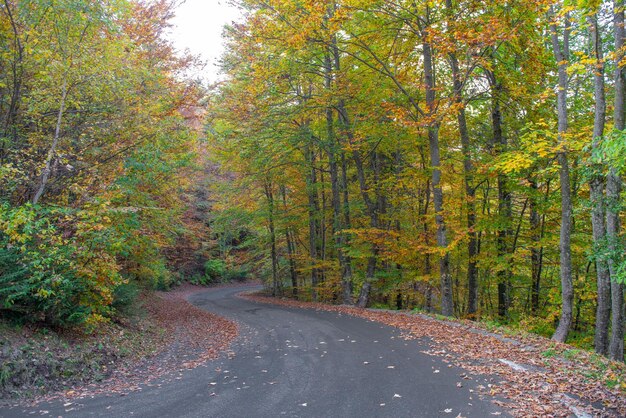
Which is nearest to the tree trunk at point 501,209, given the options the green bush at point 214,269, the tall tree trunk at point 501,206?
the tall tree trunk at point 501,206

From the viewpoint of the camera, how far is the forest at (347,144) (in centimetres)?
752

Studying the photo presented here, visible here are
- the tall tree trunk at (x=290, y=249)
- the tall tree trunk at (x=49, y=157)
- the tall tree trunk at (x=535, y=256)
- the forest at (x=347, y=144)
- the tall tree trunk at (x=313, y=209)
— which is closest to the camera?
the tall tree trunk at (x=49, y=157)

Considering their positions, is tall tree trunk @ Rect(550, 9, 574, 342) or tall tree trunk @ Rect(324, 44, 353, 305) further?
tall tree trunk @ Rect(324, 44, 353, 305)

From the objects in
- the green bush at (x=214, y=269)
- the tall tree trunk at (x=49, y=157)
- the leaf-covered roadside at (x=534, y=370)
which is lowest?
the green bush at (x=214, y=269)

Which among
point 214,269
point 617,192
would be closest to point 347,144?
point 617,192

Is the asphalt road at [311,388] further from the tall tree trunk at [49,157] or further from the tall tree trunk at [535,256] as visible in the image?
the tall tree trunk at [535,256]

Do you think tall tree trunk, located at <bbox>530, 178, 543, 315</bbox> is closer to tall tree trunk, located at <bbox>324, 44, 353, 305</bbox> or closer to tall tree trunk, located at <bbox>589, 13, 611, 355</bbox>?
tall tree trunk, located at <bbox>589, 13, 611, 355</bbox>

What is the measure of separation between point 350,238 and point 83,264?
38.9ft

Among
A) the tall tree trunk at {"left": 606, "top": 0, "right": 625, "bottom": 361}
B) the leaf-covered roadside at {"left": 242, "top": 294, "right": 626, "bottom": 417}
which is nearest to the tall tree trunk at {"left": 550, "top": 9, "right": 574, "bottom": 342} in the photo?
the tall tree trunk at {"left": 606, "top": 0, "right": 625, "bottom": 361}

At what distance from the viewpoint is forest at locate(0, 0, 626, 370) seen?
752 centimetres

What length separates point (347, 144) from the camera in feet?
49.8

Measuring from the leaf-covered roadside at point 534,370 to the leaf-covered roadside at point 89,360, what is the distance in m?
4.99

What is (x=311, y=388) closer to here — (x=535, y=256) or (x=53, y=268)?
(x=53, y=268)

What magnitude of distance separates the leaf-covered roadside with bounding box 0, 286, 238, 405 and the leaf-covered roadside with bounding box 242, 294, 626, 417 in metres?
4.99
